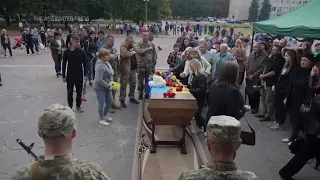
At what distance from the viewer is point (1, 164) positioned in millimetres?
4941

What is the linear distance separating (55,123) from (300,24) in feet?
22.7

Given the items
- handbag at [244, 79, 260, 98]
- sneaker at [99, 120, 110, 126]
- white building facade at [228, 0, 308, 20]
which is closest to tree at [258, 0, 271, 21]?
white building facade at [228, 0, 308, 20]

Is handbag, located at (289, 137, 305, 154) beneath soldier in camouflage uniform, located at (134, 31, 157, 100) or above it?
beneath

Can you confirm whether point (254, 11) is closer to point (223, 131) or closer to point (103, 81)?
point (103, 81)

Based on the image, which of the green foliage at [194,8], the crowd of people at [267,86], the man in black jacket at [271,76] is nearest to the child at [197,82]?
the crowd of people at [267,86]

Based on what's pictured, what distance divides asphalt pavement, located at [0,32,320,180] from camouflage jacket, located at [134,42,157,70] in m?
1.14

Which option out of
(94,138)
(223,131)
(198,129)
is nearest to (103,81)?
(94,138)

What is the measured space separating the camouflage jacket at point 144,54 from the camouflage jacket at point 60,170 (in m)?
6.38

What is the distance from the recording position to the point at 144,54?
8.19 m

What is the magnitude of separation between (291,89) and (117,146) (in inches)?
141

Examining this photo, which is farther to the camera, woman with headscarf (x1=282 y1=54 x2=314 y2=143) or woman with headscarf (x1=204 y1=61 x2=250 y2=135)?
woman with headscarf (x1=282 y1=54 x2=314 y2=143)

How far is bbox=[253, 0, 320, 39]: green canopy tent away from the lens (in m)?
6.81

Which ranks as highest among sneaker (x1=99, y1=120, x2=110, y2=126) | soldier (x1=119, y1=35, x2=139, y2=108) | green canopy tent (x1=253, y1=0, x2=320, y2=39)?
green canopy tent (x1=253, y1=0, x2=320, y2=39)

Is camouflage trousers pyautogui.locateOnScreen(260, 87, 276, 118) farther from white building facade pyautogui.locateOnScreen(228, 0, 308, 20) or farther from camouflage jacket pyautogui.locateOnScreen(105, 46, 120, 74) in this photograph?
white building facade pyautogui.locateOnScreen(228, 0, 308, 20)
